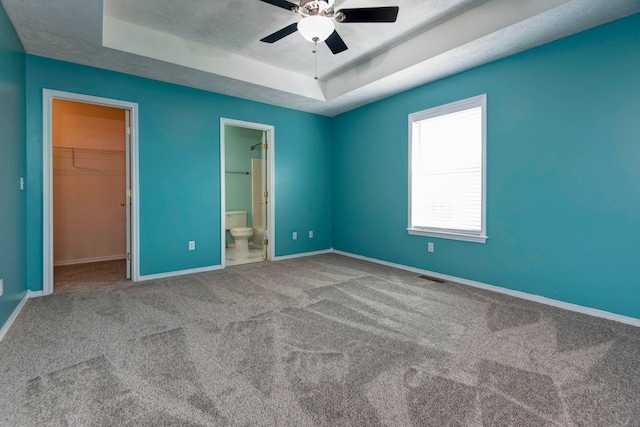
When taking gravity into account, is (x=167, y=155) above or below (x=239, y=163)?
below

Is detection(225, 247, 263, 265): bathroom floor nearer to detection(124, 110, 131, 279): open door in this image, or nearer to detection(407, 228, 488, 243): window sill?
detection(124, 110, 131, 279): open door

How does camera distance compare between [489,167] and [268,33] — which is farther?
[489,167]

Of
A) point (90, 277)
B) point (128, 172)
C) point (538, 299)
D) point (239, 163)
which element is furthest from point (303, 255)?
point (538, 299)

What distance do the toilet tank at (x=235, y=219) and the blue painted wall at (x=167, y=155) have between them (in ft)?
4.93

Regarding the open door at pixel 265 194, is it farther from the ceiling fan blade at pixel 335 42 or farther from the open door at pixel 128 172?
the ceiling fan blade at pixel 335 42

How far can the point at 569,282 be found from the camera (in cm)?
283

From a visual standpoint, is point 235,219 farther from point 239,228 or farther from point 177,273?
point 177,273

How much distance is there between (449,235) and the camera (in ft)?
12.4

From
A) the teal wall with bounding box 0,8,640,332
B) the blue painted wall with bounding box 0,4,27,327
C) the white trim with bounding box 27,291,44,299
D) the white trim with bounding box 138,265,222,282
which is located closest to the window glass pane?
the teal wall with bounding box 0,8,640,332

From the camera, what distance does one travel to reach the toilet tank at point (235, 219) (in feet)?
19.9

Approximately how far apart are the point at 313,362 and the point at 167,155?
10.9ft

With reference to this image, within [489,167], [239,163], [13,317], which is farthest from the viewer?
[239,163]

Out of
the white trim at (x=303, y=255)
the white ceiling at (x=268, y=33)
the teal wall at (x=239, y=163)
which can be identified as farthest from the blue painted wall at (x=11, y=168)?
the teal wall at (x=239, y=163)

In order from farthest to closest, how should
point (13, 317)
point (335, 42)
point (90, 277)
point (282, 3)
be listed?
point (90, 277) → point (335, 42) → point (13, 317) → point (282, 3)
